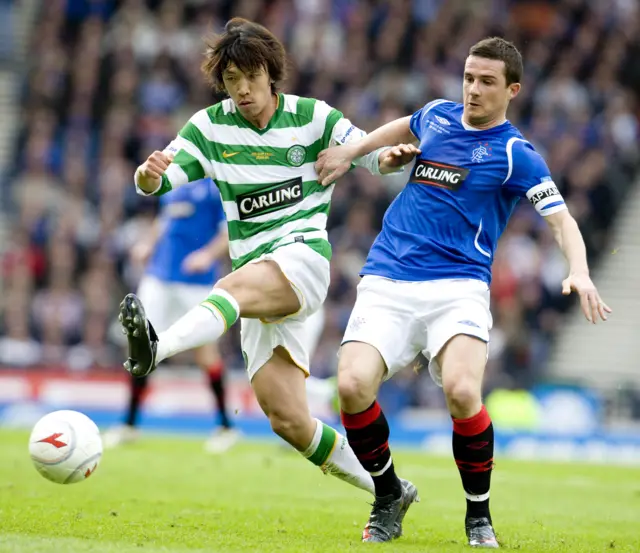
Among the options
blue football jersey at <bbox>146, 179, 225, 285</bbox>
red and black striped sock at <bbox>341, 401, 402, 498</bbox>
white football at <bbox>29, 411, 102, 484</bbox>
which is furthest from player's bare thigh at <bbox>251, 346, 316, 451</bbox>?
blue football jersey at <bbox>146, 179, 225, 285</bbox>

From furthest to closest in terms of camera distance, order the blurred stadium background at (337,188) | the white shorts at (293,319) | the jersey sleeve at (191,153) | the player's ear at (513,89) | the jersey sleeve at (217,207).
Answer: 1. the blurred stadium background at (337,188)
2. the jersey sleeve at (217,207)
3. the jersey sleeve at (191,153)
4. the white shorts at (293,319)
5. the player's ear at (513,89)

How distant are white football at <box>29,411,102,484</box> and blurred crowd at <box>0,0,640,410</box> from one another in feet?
32.1

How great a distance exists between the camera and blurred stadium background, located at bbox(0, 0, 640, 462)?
54.1ft

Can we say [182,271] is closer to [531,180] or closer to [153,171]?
[153,171]

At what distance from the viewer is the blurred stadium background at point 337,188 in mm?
16484

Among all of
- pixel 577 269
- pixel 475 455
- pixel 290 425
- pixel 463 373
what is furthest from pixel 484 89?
pixel 290 425

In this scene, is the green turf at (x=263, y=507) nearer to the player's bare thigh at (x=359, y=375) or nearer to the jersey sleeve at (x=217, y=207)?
the player's bare thigh at (x=359, y=375)

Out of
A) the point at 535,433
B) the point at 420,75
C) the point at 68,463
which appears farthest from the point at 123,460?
the point at 420,75

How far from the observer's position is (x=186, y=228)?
39.1 ft

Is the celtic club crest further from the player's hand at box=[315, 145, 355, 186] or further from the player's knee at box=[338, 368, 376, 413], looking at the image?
the player's knee at box=[338, 368, 376, 413]

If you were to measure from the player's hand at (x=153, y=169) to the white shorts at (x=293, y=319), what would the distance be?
0.72 metres

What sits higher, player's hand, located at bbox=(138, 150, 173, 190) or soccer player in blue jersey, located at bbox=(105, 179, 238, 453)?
player's hand, located at bbox=(138, 150, 173, 190)

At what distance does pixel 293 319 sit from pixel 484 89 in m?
1.67

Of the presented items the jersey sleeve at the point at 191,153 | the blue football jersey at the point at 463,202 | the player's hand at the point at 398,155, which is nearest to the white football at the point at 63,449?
the jersey sleeve at the point at 191,153
